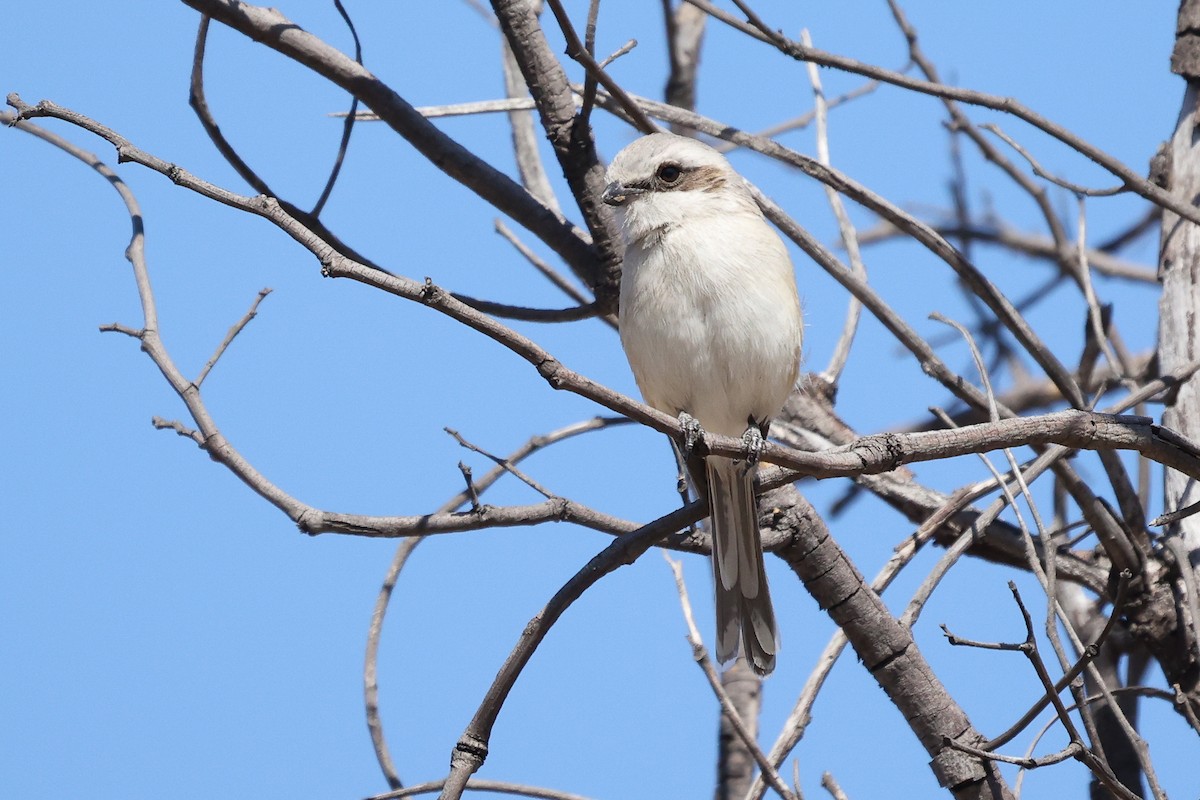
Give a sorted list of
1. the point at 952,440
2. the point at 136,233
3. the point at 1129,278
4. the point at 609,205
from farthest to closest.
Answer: the point at 1129,278, the point at 609,205, the point at 136,233, the point at 952,440

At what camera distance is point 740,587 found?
468cm

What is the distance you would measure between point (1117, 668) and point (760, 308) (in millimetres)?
2456

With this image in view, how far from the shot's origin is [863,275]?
561cm

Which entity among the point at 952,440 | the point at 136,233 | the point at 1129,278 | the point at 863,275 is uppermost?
the point at 1129,278

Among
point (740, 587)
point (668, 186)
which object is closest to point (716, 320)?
point (668, 186)

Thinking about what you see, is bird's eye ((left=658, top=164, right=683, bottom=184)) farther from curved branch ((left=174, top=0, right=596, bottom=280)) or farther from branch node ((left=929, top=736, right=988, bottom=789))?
branch node ((left=929, top=736, right=988, bottom=789))

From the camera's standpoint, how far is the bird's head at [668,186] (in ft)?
15.5

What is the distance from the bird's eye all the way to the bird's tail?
112 centimetres

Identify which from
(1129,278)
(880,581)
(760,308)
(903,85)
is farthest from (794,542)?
(1129,278)

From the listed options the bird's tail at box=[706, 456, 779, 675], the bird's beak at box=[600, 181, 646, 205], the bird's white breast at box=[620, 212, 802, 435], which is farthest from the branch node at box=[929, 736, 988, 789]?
the bird's beak at box=[600, 181, 646, 205]

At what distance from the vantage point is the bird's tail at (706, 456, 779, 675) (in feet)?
15.3

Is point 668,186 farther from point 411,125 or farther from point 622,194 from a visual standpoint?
point 411,125

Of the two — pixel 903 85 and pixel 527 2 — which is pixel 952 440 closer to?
pixel 903 85

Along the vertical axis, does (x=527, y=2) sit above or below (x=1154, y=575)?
above
